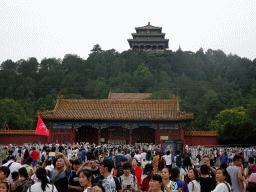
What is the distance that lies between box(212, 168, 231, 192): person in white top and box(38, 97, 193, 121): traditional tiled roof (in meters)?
25.4

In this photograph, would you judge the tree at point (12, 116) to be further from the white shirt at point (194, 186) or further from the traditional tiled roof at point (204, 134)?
the white shirt at point (194, 186)

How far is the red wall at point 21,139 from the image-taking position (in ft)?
106

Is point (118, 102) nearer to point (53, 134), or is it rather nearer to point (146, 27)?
point (53, 134)

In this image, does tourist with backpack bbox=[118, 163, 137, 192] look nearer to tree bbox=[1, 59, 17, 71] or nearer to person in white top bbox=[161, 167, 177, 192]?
person in white top bbox=[161, 167, 177, 192]

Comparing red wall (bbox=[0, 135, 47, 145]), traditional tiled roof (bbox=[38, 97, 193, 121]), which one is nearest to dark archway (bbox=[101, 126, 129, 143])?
traditional tiled roof (bbox=[38, 97, 193, 121])

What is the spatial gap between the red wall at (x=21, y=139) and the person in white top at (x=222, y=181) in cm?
2756

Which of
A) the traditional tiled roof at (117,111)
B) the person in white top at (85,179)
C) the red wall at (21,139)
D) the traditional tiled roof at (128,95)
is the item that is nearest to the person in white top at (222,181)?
the person in white top at (85,179)

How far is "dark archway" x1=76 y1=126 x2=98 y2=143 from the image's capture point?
Result: 35125 mm

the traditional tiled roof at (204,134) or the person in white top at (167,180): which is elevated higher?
the traditional tiled roof at (204,134)

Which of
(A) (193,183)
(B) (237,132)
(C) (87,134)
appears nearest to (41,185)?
(A) (193,183)

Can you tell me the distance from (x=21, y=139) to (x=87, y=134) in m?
6.49

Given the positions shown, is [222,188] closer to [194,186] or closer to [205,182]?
[205,182]

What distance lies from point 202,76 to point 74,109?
137ft

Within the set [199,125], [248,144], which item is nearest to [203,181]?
[248,144]
